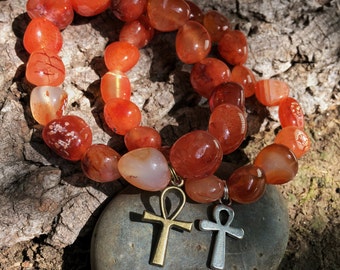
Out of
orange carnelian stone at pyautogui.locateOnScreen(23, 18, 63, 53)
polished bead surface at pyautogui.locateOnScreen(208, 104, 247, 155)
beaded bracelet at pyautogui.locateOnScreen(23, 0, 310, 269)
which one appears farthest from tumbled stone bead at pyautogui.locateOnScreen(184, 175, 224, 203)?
orange carnelian stone at pyautogui.locateOnScreen(23, 18, 63, 53)

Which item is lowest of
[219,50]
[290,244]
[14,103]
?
[290,244]

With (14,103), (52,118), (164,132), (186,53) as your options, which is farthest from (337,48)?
(14,103)

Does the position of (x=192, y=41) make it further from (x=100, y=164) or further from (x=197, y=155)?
(x=100, y=164)

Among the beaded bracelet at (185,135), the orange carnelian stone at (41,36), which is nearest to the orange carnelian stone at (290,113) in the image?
the beaded bracelet at (185,135)

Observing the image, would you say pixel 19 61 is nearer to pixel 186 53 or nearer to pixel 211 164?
pixel 186 53

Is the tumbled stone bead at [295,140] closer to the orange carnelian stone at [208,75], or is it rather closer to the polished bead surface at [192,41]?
the orange carnelian stone at [208,75]

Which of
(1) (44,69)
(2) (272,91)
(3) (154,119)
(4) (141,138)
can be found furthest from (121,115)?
(2) (272,91)

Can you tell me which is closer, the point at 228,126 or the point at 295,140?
the point at 228,126
